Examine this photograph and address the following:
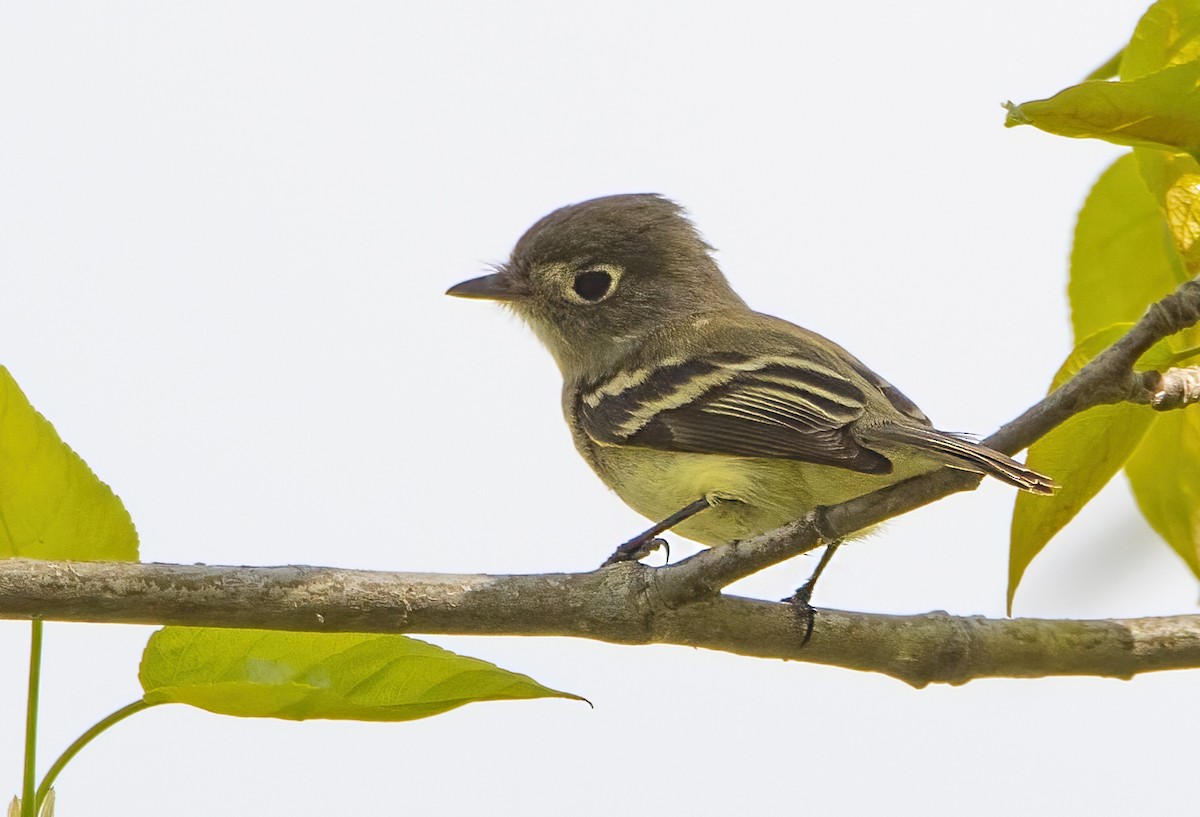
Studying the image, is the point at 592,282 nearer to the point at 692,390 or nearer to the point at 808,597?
the point at 692,390

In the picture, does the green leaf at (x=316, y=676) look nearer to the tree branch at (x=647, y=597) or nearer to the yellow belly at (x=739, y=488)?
the tree branch at (x=647, y=597)

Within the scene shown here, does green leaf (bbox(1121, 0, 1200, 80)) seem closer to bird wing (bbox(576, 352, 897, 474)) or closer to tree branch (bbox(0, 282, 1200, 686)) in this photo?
tree branch (bbox(0, 282, 1200, 686))

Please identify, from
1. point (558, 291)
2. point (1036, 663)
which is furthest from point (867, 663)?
point (558, 291)

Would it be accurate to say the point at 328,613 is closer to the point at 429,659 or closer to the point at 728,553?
the point at 429,659

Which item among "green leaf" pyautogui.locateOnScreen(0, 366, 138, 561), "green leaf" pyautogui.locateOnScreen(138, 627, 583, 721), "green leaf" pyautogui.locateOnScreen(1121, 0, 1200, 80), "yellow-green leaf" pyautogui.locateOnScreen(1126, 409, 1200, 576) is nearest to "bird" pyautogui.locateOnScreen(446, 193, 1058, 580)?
"yellow-green leaf" pyautogui.locateOnScreen(1126, 409, 1200, 576)

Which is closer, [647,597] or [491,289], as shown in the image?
[647,597]

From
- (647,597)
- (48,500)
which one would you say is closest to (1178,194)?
(647,597)
